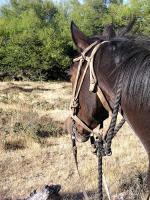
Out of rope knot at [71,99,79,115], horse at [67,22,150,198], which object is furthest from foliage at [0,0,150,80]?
horse at [67,22,150,198]

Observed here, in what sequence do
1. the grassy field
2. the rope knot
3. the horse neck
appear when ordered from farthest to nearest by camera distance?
the grassy field, the rope knot, the horse neck

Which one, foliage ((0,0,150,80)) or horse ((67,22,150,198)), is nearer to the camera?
horse ((67,22,150,198))

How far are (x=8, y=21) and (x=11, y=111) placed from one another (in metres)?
29.8

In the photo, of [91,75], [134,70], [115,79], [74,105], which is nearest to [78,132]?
[74,105]

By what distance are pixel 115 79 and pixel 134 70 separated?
0.60ft

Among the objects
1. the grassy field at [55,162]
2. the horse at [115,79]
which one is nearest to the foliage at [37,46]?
the grassy field at [55,162]

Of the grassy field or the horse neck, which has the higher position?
the horse neck

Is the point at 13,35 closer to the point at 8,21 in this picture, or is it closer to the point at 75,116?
the point at 8,21

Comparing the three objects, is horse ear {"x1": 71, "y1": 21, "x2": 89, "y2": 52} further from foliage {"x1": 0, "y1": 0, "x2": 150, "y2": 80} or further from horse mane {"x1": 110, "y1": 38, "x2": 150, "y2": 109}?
foliage {"x1": 0, "y1": 0, "x2": 150, "y2": 80}

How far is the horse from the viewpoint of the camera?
90.2 inches

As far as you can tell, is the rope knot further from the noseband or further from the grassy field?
the grassy field

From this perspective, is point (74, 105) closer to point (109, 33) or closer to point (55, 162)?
point (109, 33)

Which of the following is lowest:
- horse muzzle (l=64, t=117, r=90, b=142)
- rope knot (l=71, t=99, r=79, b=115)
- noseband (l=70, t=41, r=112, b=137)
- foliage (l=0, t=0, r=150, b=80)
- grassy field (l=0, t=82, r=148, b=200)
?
foliage (l=0, t=0, r=150, b=80)

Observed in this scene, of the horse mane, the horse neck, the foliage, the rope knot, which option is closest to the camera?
the horse mane
